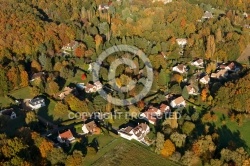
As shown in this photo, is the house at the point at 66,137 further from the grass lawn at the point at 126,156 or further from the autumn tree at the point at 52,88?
the autumn tree at the point at 52,88

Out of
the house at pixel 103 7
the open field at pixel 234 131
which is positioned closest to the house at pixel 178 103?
the open field at pixel 234 131

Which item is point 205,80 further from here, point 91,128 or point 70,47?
point 70,47

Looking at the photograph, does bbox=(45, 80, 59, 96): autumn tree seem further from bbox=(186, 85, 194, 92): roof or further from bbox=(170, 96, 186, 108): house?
bbox=(186, 85, 194, 92): roof

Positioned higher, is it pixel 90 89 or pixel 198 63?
pixel 198 63

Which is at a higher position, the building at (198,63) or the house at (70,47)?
the house at (70,47)

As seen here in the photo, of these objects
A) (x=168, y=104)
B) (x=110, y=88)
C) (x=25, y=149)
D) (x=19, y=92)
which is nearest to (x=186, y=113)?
(x=168, y=104)

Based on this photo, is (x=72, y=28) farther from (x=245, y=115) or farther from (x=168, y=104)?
(x=245, y=115)

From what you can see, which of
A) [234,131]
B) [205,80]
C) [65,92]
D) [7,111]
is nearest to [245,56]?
[205,80]

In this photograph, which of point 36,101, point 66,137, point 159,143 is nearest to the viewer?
point 159,143
